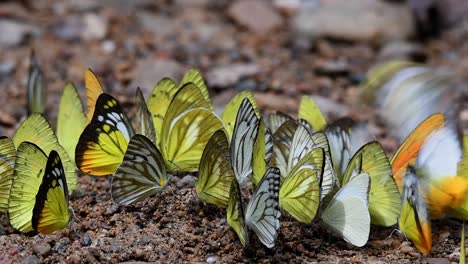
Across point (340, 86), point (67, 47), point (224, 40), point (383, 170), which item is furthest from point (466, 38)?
point (383, 170)

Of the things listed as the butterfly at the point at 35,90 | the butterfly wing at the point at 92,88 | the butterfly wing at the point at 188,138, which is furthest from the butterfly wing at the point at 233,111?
the butterfly at the point at 35,90

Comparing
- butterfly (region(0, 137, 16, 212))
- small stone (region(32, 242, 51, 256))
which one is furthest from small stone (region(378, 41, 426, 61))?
small stone (region(32, 242, 51, 256))

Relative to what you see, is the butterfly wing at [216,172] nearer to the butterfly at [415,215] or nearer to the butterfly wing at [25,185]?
the butterfly wing at [25,185]

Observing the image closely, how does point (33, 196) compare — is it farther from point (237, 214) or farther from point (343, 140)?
point (343, 140)

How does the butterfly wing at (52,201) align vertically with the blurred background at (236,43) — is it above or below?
below

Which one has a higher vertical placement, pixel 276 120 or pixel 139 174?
pixel 276 120

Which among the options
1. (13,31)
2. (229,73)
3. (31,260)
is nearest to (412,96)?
(229,73)

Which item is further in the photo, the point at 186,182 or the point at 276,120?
the point at 276,120
